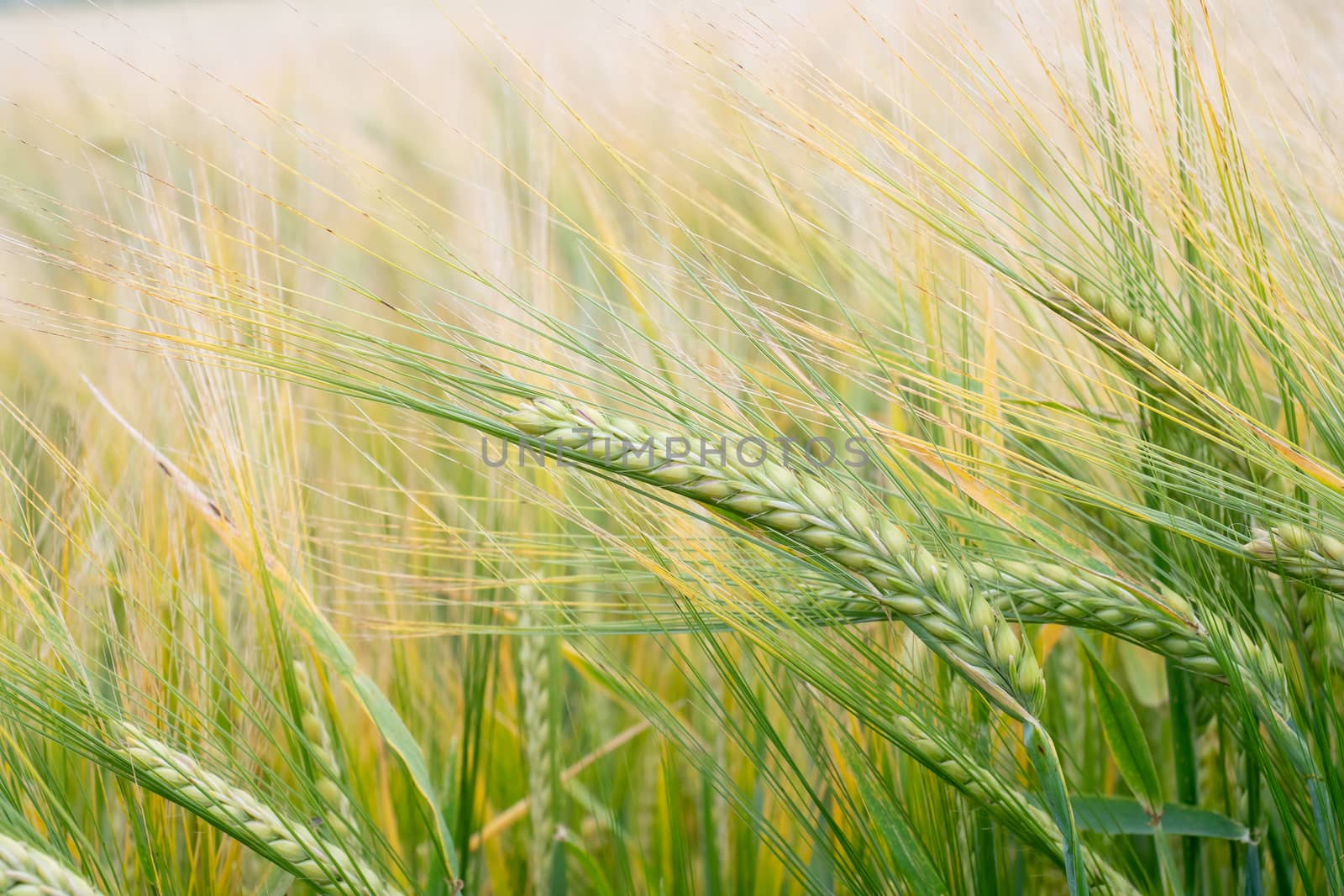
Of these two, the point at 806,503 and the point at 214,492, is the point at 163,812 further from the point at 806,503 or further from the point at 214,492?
the point at 806,503

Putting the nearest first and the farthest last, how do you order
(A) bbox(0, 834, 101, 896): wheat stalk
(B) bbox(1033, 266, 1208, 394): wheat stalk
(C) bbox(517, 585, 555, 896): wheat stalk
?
(A) bbox(0, 834, 101, 896): wheat stalk, (B) bbox(1033, 266, 1208, 394): wheat stalk, (C) bbox(517, 585, 555, 896): wheat stalk

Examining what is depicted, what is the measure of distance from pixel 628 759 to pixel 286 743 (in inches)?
13.3

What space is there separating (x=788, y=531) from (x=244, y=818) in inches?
14.9

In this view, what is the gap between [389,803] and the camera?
0.84m

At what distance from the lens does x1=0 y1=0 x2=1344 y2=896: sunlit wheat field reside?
0.53 meters

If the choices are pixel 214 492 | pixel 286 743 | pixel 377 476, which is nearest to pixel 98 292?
pixel 377 476

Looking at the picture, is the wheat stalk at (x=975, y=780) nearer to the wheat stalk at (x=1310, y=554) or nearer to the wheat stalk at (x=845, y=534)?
the wheat stalk at (x=845, y=534)

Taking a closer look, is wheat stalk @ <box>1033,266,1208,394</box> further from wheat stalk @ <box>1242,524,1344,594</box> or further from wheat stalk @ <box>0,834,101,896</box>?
wheat stalk @ <box>0,834,101,896</box>

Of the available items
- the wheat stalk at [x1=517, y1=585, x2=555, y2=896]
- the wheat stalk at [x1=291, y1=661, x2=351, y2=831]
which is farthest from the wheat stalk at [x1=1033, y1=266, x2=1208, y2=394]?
the wheat stalk at [x1=291, y1=661, x2=351, y2=831]

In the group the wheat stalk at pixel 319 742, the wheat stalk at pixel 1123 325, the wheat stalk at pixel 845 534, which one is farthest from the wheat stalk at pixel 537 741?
the wheat stalk at pixel 1123 325

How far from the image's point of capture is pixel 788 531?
1.72 ft

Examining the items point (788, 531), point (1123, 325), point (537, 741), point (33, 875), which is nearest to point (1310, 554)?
point (1123, 325)

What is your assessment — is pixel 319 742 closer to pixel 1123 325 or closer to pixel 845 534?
pixel 845 534

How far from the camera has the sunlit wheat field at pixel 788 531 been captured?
533mm
